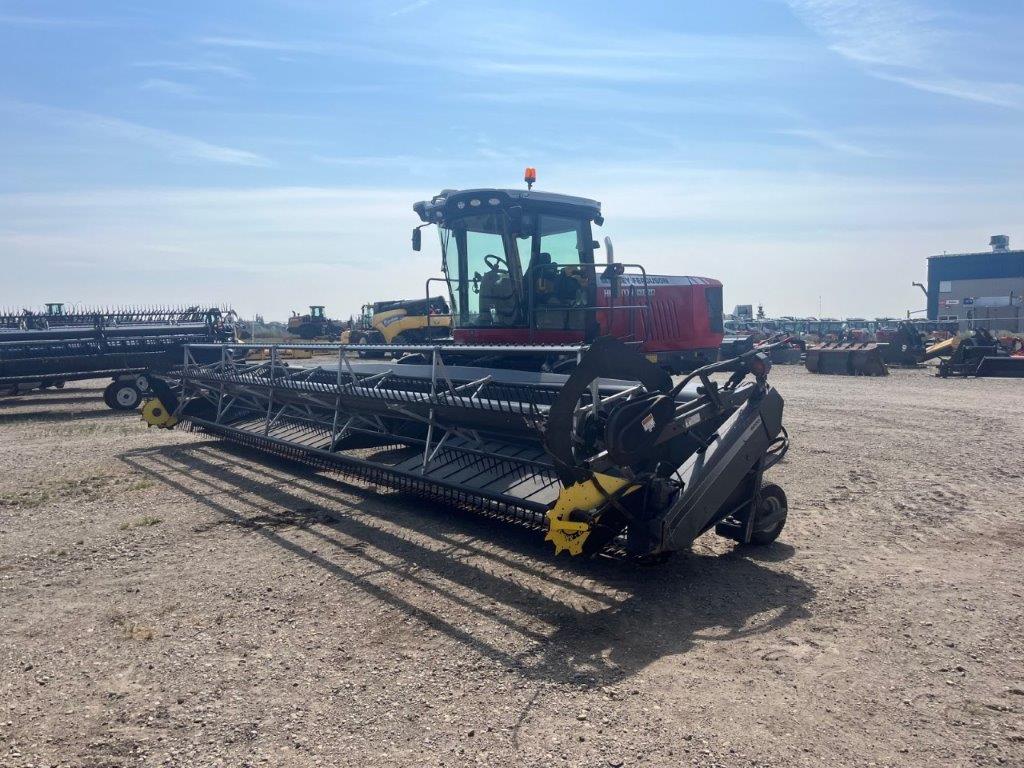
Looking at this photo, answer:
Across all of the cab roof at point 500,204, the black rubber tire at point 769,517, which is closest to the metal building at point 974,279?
the cab roof at point 500,204

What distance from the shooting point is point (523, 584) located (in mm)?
4547

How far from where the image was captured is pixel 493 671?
3.46 metres

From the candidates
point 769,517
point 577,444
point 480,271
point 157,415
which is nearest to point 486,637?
point 577,444

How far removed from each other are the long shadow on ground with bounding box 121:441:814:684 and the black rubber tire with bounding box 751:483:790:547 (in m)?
0.11

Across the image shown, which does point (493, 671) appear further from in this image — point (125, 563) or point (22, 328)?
point (22, 328)

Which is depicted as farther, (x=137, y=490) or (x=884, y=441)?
(x=884, y=441)

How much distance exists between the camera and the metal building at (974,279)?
155ft

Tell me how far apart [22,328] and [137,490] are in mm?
11483

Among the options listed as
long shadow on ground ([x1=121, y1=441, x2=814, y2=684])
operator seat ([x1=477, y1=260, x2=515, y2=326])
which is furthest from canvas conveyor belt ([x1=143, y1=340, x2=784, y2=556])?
operator seat ([x1=477, y1=260, x2=515, y2=326])

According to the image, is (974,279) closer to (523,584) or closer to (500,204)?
(500,204)

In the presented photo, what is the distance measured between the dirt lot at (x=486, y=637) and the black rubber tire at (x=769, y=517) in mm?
199

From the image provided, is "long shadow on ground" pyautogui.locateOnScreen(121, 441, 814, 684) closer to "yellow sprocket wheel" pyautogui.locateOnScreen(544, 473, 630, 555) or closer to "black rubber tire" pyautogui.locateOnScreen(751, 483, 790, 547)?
"black rubber tire" pyautogui.locateOnScreen(751, 483, 790, 547)

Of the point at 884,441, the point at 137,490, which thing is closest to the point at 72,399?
the point at 137,490

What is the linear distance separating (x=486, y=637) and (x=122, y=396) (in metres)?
13.1
